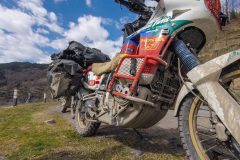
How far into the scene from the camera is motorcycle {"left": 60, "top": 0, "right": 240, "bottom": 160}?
2.49 m

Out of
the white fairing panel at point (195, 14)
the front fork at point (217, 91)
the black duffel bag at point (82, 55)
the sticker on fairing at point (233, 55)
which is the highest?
the white fairing panel at point (195, 14)

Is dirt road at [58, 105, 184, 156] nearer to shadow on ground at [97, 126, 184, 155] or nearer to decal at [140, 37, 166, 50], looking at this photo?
shadow on ground at [97, 126, 184, 155]

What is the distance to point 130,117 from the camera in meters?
3.74

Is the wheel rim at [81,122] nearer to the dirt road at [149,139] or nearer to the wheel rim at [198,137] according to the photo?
the dirt road at [149,139]

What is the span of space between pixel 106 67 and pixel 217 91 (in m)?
2.30

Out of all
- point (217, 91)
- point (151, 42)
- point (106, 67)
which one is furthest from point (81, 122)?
point (217, 91)

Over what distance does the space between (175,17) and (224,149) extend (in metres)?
1.66

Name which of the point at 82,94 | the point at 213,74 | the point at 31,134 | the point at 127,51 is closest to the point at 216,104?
the point at 213,74

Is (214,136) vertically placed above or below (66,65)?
below

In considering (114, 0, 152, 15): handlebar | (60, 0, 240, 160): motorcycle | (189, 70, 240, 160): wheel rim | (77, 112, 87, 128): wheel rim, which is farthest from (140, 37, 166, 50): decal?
(77, 112, 87, 128): wheel rim

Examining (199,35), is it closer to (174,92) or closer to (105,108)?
(174,92)

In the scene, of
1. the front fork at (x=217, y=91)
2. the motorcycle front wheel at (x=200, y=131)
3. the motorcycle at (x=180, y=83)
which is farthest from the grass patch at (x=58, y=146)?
the front fork at (x=217, y=91)

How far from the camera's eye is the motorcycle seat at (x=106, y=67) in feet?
13.8

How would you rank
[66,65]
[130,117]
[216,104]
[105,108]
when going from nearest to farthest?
[216,104]
[130,117]
[105,108]
[66,65]
